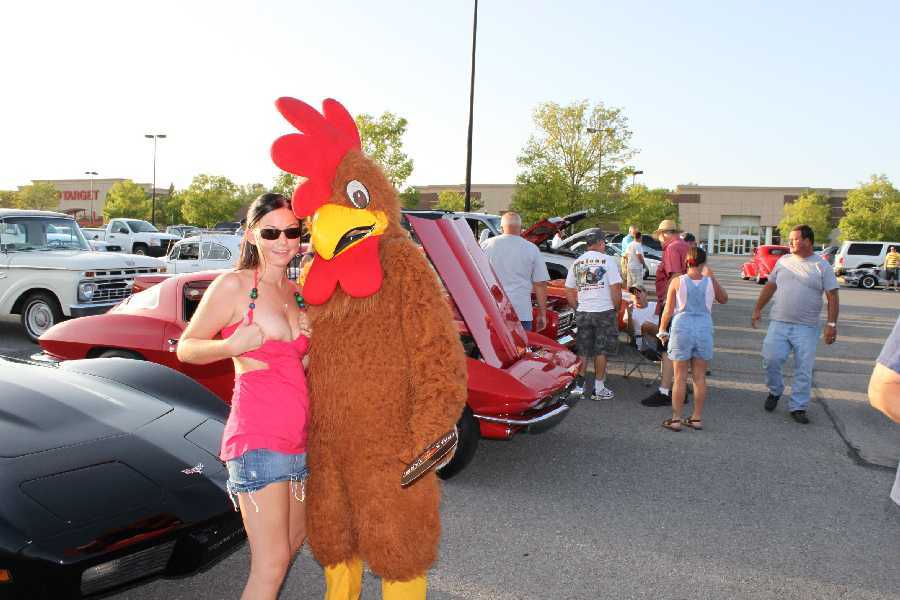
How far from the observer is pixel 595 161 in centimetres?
3303

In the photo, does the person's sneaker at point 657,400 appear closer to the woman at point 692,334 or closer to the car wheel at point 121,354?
the woman at point 692,334

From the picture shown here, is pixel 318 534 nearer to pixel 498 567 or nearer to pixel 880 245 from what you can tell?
pixel 498 567

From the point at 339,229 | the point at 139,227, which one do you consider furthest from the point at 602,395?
the point at 139,227

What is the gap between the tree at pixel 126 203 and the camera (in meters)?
67.9

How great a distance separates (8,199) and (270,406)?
99.9 m

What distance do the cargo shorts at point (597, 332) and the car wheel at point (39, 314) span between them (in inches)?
296

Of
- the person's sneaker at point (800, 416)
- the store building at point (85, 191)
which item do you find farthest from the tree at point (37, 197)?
the person's sneaker at point (800, 416)

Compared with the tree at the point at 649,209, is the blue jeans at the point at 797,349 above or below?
below

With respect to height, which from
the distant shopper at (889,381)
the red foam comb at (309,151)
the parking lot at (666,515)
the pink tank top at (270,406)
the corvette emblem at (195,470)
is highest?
the red foam comb at (309,151)

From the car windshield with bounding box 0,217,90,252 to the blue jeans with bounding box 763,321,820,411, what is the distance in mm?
10040

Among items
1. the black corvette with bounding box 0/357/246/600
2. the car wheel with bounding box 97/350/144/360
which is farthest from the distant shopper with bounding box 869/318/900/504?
the car wheel with bounding box 97/350/144/360

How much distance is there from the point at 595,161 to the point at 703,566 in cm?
3104

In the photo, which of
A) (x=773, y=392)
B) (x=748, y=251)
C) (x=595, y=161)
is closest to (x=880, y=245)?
(x=595, y=161)

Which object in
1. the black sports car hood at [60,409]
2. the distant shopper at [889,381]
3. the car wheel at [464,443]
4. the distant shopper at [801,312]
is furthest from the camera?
the distant shopper at [801,312]
